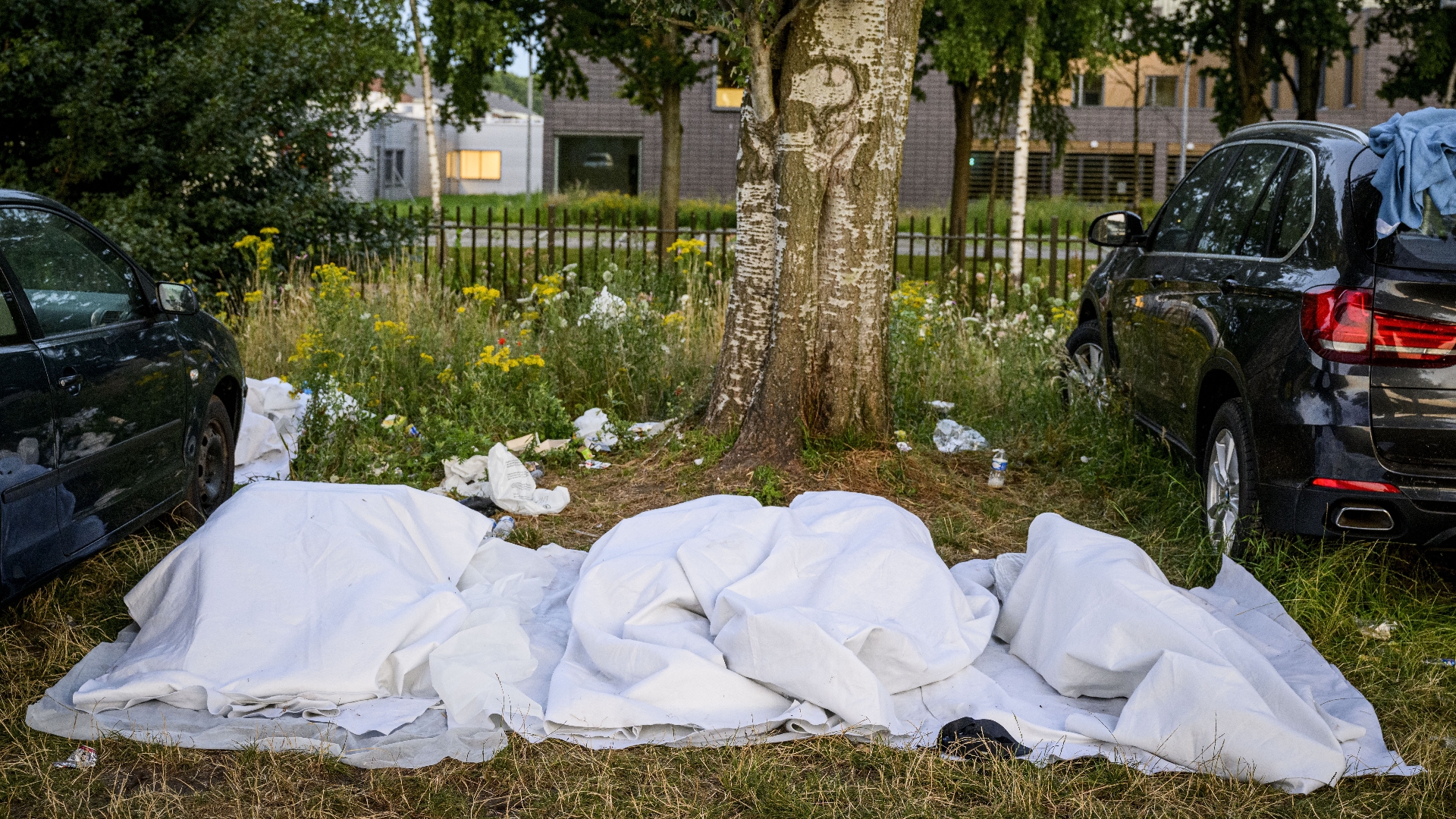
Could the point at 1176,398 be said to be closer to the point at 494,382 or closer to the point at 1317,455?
the point at 1317,455

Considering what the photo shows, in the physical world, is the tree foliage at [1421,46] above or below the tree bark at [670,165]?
above

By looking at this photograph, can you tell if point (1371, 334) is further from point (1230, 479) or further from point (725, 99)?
point (725, 99)

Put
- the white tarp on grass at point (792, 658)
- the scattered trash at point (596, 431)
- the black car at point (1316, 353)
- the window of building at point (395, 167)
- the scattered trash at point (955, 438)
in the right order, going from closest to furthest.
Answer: the white tarp on grass at point (792, 658)
the black car at point (1316, 353)
the scattered trash at point (955, 438)
the scattered trash at point (596, 431)
the window of building at point (395, 167)

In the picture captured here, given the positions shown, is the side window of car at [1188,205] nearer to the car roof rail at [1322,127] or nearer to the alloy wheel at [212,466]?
the car roof rail at [1322,127]

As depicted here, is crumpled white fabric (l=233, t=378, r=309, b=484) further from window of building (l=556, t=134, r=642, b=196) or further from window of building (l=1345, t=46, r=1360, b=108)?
window of building (l=1345, t=46, r=1360, b=108)

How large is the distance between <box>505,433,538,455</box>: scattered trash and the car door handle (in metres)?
2.94

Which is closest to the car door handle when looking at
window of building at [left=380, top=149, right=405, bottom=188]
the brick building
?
the brick building

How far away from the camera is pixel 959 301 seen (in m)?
11.9

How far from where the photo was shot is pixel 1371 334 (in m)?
4.11

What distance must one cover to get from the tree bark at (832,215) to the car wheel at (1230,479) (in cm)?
188

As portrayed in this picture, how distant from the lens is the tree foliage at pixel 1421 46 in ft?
56.9

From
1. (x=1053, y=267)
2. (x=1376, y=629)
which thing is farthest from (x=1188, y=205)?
(x=1053, y=267)

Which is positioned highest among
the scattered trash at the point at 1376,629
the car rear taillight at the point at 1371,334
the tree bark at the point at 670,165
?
the tree bark at the point at 670,165

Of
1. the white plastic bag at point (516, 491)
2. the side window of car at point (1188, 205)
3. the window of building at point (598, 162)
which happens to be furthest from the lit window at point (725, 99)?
the white plastic bag at point (516, 491)
